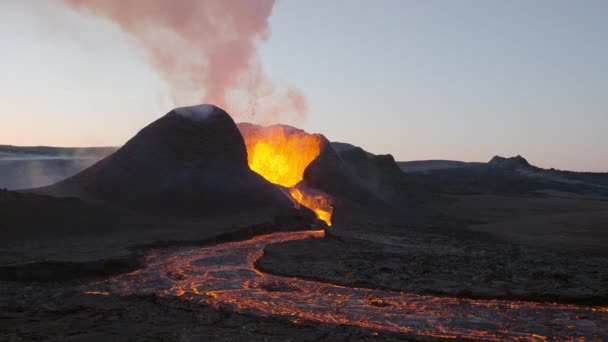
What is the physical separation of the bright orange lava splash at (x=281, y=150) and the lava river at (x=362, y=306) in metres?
16.6

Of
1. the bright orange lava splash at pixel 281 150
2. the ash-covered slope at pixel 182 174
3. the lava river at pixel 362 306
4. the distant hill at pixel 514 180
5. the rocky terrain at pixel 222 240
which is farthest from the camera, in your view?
the distant hill at pixel 514 180

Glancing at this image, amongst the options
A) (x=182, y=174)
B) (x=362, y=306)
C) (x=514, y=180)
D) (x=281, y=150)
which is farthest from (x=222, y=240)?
(x=514, y=180)

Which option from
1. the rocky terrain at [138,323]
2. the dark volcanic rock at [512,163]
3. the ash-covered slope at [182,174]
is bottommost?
the rocky terrain at [138,323]

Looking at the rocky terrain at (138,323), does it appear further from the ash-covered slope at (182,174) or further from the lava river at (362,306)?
the ash-covered slope at (182,174)

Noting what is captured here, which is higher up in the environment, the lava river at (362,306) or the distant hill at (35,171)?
the distant hill at (35,171)

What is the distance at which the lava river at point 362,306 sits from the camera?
7590mm

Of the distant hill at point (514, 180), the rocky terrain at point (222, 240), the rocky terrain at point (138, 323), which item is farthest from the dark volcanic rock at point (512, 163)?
the rocky terrain at point (138, 323)

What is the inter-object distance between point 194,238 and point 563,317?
33.9ft

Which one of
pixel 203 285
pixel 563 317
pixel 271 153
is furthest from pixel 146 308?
pixel 271 153

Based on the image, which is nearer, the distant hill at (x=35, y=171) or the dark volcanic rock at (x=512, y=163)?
the distant hill at (x=35, y=171)

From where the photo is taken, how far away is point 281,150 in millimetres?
29141

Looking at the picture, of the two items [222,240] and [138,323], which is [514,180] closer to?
[222,240]

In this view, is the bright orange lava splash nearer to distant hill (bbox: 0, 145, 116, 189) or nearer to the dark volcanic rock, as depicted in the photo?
distant hill (bbox: 0, 145, 116, 189)

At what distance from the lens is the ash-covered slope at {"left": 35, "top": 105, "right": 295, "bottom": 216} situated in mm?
19016
